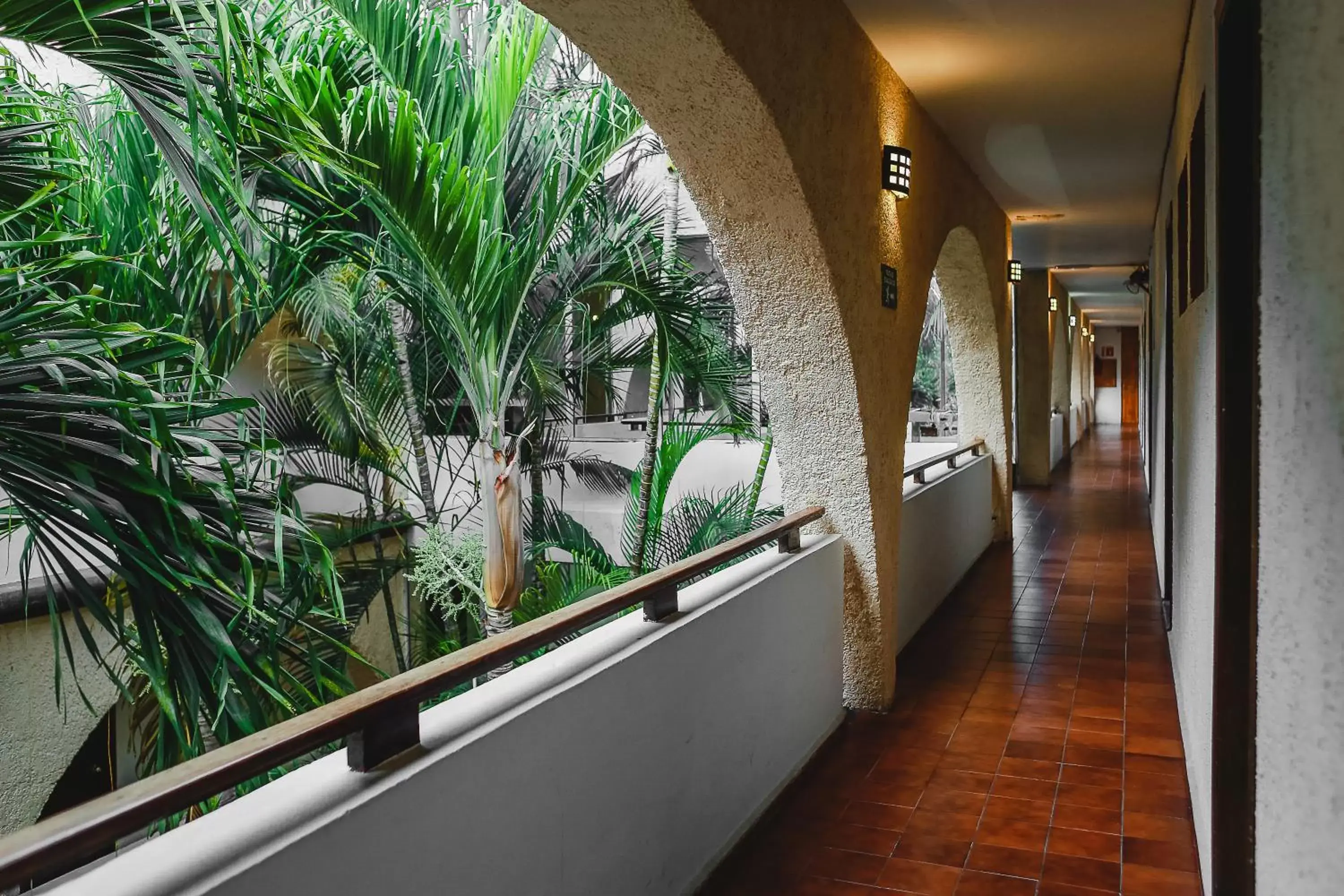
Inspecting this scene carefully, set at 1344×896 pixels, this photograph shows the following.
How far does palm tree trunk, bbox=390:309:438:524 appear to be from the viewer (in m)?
4.54

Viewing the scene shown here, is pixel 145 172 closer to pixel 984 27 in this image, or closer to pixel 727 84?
pixel 727 84

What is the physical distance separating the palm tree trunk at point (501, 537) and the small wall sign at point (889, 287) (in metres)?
1.61

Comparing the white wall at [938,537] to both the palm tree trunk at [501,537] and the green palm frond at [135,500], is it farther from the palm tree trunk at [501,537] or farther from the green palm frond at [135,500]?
the green palm frond at [135,500]

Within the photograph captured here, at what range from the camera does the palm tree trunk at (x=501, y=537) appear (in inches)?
147

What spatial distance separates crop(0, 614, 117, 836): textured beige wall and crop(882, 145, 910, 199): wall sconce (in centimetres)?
385

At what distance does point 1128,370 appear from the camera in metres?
26.0

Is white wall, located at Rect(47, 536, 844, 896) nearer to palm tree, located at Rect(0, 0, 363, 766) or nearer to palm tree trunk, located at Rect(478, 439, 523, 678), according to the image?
Answer: palm tree, located at Rect(0, 0, 363, 766)

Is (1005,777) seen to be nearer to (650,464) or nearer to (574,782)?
(650,464)

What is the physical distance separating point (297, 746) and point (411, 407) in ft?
11.0

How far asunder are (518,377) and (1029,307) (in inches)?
350

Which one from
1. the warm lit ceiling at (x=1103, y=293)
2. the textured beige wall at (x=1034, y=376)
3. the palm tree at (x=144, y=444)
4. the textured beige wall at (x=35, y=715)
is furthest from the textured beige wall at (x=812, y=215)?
the warm lit ceiling at (x=1103, y=293)

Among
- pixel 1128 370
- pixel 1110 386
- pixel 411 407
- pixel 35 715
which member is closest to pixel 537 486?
pixel 411 407

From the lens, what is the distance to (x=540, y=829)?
191 centimetres

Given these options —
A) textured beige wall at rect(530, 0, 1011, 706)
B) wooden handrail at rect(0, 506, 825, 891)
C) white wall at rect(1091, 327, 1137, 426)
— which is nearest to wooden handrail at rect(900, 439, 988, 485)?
textured beige wall at rect(530, 0, 1011, 706)
